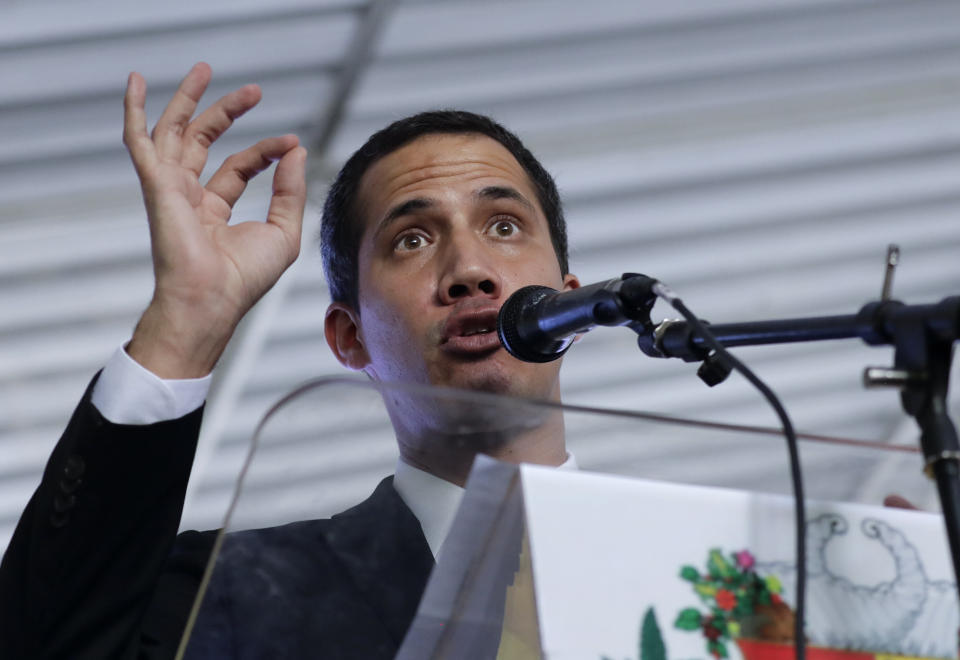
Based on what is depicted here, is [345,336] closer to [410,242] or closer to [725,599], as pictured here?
[410,242]

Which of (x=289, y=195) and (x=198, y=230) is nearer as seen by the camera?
(x=198, y=230)

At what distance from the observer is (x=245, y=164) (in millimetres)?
1587

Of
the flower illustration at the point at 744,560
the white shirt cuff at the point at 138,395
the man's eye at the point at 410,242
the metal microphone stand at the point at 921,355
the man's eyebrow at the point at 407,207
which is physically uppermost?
the man's eyebrow at the point at 407,207

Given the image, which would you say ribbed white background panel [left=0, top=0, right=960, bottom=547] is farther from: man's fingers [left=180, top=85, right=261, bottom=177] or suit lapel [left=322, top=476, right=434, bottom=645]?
suit lapel [left=322, top=476, right=434, bottom=645]

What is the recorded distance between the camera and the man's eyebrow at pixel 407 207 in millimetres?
1869

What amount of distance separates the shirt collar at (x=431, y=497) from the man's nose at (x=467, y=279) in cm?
72

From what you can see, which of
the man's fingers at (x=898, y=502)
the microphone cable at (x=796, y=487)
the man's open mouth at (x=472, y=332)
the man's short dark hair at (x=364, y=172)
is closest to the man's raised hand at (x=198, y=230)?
the man's open mouth at (x=472, y=332)

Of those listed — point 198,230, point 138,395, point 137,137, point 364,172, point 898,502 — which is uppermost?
point 364,172

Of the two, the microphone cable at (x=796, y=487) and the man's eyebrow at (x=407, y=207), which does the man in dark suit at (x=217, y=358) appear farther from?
the microphone cable at (x=796, y=487)

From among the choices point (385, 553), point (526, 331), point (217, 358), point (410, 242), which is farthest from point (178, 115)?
point (385, 553)

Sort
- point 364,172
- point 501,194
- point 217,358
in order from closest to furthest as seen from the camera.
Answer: point 217,358 → point 501,194 → point 364,172

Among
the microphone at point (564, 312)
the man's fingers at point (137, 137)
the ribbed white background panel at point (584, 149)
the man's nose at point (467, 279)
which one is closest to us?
the microphone at point (564, 312)

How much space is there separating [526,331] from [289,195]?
1.57 feet

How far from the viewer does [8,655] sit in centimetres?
114
